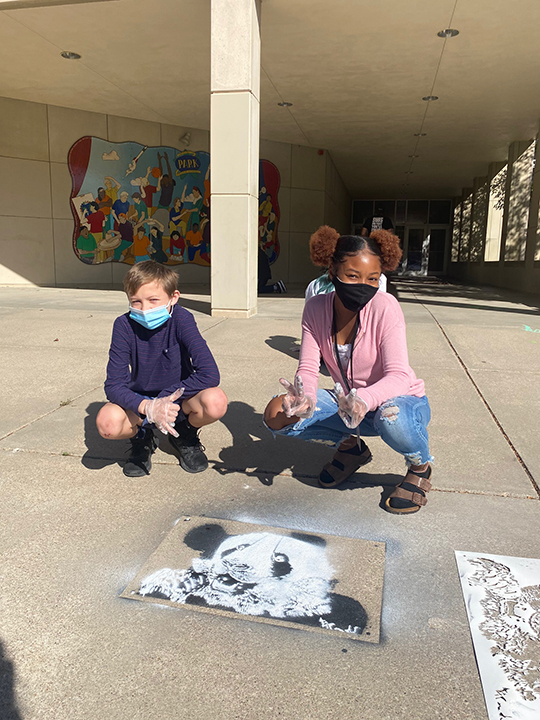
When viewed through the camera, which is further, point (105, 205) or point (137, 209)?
point (137, 209)

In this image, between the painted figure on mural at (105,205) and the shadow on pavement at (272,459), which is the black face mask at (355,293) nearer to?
the shadow on pavement at (272,459)

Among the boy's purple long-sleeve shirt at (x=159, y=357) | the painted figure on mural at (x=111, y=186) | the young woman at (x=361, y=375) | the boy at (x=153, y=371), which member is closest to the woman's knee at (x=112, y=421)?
the boy at (x=153, y=371)

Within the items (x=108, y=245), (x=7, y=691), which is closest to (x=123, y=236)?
(x=108, y=245)

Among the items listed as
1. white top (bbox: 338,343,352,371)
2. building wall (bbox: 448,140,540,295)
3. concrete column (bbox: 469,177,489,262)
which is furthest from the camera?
concrete column (bbox: 469,177,489,262)

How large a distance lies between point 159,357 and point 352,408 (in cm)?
117

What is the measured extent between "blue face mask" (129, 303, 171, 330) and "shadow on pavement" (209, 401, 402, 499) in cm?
92

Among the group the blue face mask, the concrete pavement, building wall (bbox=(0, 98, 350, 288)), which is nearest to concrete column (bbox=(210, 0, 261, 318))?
the concrete pavement

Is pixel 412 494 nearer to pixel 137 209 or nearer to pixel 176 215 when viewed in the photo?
pixel 137 209

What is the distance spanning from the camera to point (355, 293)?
2.66 m

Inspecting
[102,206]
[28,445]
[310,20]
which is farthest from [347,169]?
[28,445]

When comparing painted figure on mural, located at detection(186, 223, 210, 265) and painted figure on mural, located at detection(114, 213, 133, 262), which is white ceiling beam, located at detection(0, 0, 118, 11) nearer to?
painted figure on mural, located at detection(114, 213, 133, 262)

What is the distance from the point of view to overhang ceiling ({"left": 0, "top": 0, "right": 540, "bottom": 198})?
9.35m

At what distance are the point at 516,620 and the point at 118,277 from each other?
16071mm

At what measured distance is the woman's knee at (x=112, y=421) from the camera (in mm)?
2867
